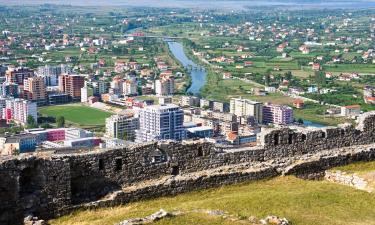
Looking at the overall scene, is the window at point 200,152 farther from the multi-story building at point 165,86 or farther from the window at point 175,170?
the multi-story building at point 165,86

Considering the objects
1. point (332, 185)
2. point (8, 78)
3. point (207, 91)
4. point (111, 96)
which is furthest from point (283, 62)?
point (332, 185)

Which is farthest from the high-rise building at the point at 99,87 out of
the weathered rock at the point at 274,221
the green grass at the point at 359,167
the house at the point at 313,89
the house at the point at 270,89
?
the weathered rock at the point at 274,221

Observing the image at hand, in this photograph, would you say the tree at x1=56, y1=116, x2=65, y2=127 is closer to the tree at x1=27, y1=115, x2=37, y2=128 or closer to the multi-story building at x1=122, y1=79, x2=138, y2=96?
the tree at x1=27, y1=115, x2=37, y2=128

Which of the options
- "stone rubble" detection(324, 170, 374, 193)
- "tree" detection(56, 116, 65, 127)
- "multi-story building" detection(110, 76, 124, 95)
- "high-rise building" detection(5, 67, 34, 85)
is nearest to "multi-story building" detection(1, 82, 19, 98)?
"high-rise building" detection(5, 67, 34, 85)

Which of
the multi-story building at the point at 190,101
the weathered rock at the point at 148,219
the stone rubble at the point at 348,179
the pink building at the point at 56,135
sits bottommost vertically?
the pink building at the point at 56,135

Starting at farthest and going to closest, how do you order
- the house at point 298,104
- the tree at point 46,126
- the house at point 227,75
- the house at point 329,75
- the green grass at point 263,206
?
the house at point 227,75 → the house at point 329,75 → the house at point 298,104 → the tree at point 46,126 → the green grass at point 263,206

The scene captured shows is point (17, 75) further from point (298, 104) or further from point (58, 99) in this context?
point (298, 104)

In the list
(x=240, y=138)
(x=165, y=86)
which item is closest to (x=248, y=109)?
(x=240, y=138)
